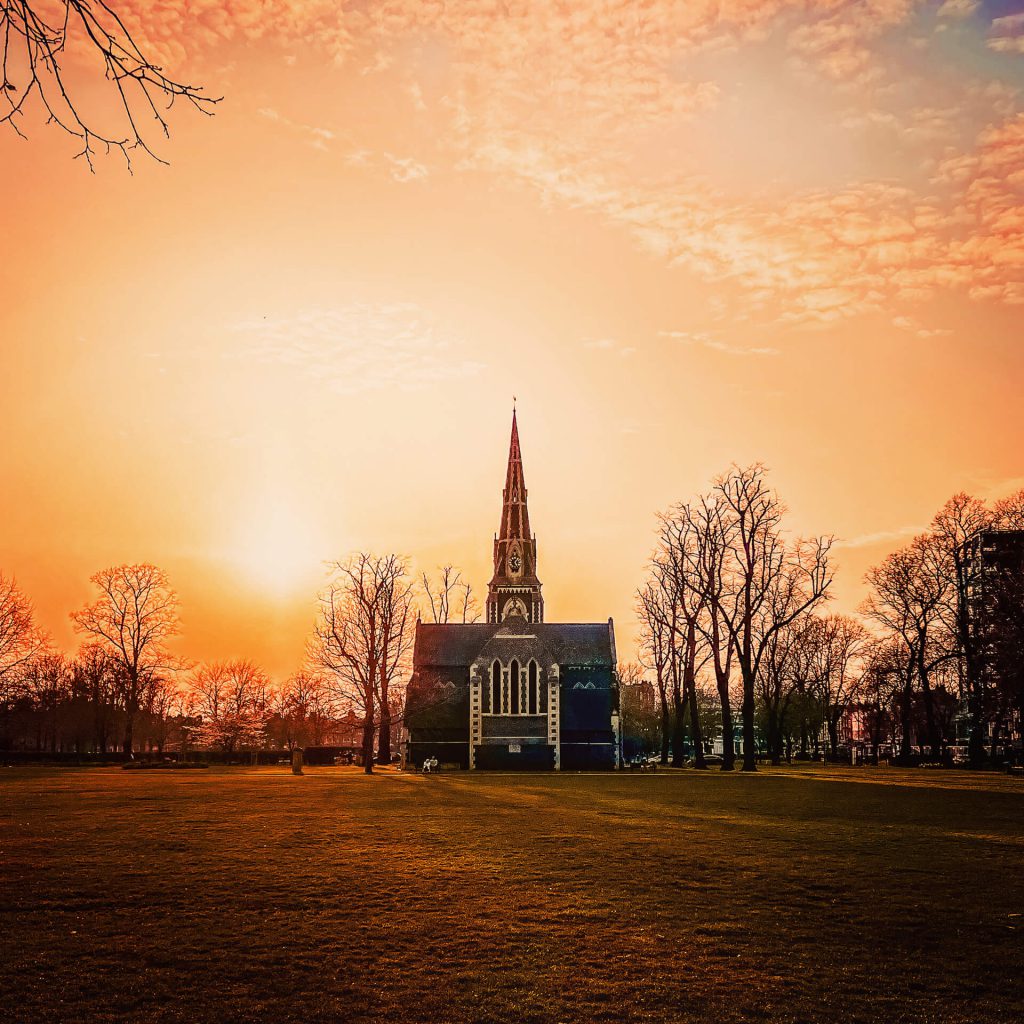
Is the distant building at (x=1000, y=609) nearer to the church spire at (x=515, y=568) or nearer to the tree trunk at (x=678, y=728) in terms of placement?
the tree trunk at (x=678, y=728)

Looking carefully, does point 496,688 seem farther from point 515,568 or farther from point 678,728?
point 515,568

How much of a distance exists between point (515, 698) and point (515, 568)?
20378 mm

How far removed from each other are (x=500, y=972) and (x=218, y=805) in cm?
2005

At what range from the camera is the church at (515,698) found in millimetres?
66375

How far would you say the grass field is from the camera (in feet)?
24.6

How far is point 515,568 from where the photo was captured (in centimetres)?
8631

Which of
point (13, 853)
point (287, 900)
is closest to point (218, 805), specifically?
point (13, 853)

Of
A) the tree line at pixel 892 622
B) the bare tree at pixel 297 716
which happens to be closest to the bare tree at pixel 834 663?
the tree line at pixel 892 622

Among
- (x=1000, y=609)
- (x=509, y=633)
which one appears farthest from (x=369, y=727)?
(x=1000, y=609)

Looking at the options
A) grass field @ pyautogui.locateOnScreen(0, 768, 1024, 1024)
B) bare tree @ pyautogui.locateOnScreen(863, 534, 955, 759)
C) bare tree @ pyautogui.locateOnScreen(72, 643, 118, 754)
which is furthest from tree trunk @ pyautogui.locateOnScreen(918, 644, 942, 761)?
bare tree @ pyautogui.locateOnScreen(72, 643, 118, 754)

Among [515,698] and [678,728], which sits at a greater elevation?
[515,698]

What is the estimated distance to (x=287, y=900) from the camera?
37.3ft

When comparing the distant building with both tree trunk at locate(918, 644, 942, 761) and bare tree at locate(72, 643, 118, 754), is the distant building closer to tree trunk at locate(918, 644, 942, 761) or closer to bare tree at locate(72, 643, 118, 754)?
tree trunk at locate(918, 644, 942, 761)

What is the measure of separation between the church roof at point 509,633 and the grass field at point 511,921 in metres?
50.8
